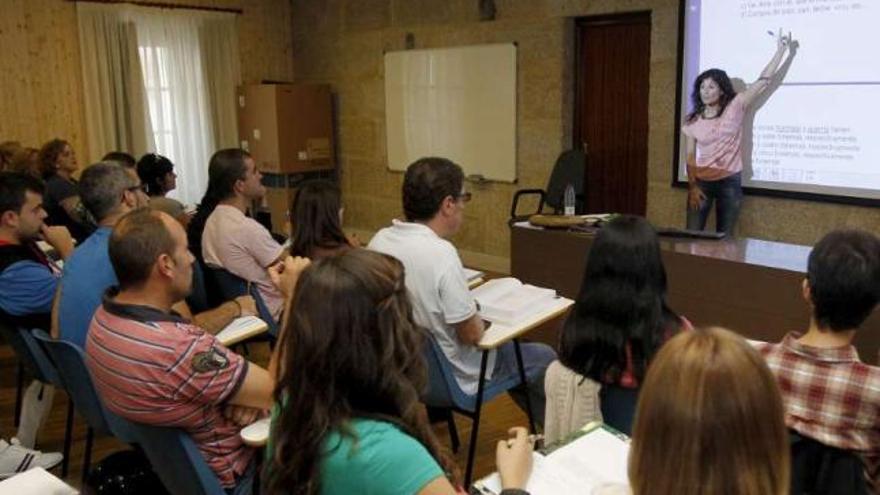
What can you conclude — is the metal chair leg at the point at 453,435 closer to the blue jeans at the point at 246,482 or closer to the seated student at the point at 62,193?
the blue jeans at the point at 246,482

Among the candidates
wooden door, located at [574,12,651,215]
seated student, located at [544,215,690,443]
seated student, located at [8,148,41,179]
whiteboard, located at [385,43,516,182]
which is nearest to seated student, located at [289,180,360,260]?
seated student, located at [544,215,690,443]

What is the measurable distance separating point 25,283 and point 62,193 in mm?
1812

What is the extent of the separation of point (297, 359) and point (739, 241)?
2.74 meters

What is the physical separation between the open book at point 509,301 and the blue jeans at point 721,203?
7.71 ft

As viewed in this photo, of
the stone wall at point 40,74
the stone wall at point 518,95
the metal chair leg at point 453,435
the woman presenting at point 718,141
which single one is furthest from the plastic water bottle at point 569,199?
the stone wall at point 40,74

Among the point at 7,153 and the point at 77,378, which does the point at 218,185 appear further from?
the point at 7,153

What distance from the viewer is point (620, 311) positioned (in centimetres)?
181

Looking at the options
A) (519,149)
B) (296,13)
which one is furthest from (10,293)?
(296,13)

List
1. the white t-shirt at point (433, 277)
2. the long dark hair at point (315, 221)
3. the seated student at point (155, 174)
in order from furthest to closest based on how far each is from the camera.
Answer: the seated student at point (155, 174) < the long dark hair at point (315, 221) < the white t-shirt at point (433, 277)

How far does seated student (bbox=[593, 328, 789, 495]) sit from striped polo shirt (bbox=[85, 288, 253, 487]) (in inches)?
43.6

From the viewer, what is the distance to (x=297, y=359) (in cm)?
114

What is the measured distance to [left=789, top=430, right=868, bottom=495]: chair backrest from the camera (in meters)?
1.57

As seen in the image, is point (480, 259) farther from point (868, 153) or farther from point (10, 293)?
point (10, 293)

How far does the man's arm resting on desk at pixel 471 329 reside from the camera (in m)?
2.31
